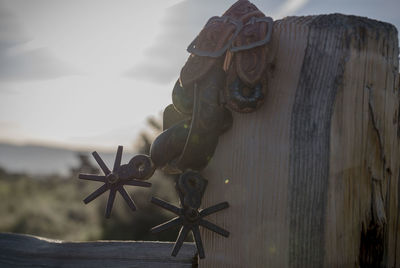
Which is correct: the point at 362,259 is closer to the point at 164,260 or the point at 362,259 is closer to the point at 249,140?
the point at 249,140

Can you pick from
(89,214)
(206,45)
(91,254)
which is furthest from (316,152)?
(89,214)

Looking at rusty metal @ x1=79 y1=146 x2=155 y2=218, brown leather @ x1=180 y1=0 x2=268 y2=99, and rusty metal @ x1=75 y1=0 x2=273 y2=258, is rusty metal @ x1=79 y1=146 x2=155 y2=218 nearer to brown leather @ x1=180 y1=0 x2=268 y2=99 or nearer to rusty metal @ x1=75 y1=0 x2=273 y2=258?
rusty metal @ x1=75 y1=0 x2=273 y2=258

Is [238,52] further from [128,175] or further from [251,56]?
[128,175]

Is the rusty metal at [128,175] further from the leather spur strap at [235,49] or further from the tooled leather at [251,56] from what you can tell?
the tooled leather at [251,56]

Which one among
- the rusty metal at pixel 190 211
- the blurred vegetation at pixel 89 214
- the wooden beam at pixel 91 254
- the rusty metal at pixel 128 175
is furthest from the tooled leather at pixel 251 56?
the blurred vegetation at pixel 89 214

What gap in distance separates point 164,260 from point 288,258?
33.0 inches

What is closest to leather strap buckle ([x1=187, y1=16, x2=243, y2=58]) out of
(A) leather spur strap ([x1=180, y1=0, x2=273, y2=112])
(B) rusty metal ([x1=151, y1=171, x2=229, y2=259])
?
(A) leather spur strap ([x1=180, y1=0, x2=273, y2=112])

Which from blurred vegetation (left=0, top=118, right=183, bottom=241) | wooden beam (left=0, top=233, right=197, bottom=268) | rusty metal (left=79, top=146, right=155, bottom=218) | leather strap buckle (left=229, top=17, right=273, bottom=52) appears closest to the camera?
leather strap buckle (left=229, top=17, right=273, bottom=52)

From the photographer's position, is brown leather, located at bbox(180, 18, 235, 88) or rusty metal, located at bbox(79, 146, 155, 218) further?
rusty metal, located at bbox(79, 146, 155, 218)

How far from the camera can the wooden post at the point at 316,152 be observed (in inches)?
46.3

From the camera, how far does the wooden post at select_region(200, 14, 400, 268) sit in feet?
3.85

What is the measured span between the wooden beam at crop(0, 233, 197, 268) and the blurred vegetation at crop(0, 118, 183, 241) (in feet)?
A: 13.3

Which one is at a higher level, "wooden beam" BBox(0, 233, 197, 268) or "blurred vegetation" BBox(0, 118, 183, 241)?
"blurred vegetation" BBox(0, 118, 183, 241)

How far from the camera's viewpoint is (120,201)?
757 centimetres
